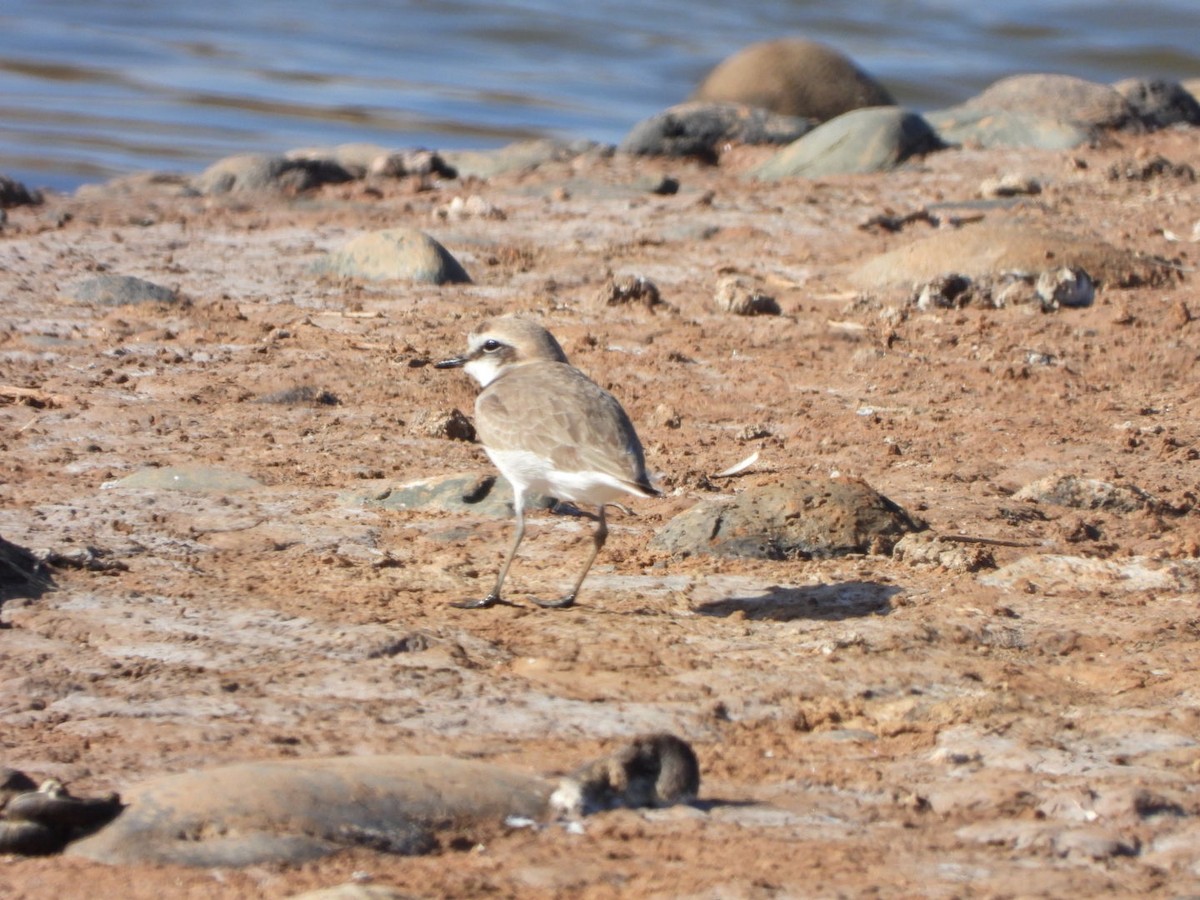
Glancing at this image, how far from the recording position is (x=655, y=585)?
19.5 ft

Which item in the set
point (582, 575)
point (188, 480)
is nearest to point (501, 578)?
point (582, 575)

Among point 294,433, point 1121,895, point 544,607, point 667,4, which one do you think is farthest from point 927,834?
point 667,4

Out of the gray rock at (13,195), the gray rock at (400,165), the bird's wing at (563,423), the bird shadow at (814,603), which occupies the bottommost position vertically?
the bird shadow at (814,603)

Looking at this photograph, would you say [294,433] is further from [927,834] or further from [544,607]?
[927,834]

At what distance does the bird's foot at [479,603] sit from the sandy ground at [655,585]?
85 millimetres

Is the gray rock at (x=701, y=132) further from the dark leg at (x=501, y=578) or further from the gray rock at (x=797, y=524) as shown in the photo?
the dark leg at (x=501, y=578)

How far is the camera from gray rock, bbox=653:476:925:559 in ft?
20.2

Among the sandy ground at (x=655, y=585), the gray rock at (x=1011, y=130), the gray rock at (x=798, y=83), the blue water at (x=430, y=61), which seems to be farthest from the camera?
the blue water at (x=430, y=61)

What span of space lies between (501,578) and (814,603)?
1.05m

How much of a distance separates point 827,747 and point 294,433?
11.8ft

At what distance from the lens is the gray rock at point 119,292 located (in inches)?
375

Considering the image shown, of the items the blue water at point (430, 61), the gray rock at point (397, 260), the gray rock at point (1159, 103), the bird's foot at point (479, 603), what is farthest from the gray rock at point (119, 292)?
the gray rock at point (1159, 103)

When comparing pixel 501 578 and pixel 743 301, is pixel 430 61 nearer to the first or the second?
pixel 743 301

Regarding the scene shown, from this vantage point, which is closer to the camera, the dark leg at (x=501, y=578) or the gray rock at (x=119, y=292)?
the dark leg at (x=501, y=578)
